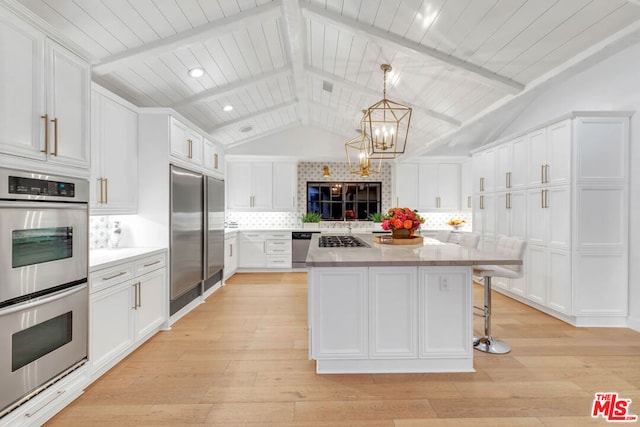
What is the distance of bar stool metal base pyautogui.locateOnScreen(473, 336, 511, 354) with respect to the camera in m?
2.84

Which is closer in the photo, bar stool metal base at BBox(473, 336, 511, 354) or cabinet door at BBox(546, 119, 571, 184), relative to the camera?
bar stool metal base at BBox(473, 336, 511, 354)

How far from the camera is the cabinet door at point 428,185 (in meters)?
7.01

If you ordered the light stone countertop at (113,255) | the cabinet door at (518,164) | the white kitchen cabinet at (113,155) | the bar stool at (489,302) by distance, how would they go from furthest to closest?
the cabinet door at (518,164)
the bar stool at (489,302)
the white kitchen cabinet at (113,155)
the light stone countertop at (113,255)

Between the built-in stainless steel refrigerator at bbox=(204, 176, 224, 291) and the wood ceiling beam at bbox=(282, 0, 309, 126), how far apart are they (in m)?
1.78

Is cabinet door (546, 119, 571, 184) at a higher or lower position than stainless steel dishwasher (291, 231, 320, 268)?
higher

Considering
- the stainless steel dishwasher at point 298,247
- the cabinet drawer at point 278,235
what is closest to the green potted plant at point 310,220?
the stainless steel dishwasher at point 298,247

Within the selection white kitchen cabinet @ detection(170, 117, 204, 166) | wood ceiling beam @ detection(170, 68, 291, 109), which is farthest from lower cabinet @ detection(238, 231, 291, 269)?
wood ceiling beam @ detection(170, 68, 291, 109)

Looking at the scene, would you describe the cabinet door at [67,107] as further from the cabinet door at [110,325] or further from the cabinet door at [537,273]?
the cabinet door at [537,273]

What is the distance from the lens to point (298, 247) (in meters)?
6.66

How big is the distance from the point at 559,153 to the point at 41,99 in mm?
4440

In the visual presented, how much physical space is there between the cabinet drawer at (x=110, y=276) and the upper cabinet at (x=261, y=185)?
417 centimetres

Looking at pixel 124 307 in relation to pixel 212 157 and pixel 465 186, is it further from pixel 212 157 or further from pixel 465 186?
pixel 465 186

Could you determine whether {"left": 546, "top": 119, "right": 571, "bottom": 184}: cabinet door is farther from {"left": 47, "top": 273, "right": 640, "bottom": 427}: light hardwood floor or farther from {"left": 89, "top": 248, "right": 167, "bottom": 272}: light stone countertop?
{"left": 89, "top": 248, "right": 167, "bottom": 272}: light stone countertop

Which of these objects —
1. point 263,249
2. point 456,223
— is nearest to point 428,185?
point 456,223
